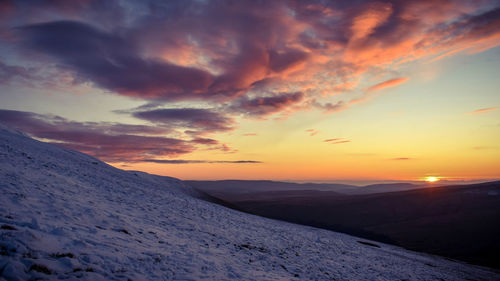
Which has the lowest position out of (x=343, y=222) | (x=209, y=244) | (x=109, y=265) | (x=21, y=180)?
(x=343, y=222)

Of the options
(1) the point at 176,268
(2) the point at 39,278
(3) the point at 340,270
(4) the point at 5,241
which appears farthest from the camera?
(3) the point at 340,270

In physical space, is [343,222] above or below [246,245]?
below

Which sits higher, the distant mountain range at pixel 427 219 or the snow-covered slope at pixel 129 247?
the snow-covered slope at pixel 129 247

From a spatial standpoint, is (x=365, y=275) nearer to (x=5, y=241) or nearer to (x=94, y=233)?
(x=94, y=233)

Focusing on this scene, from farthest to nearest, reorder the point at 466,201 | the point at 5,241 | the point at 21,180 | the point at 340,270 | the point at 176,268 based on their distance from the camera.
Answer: the point at 466,201
the point at 340,270
the point at 21,180
the point at 176,268
the point at 5,241

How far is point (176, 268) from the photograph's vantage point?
8.45 m

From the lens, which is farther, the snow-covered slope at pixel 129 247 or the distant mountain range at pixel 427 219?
the distant mountain range at pixel 427 219

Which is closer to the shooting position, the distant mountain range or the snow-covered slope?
the snow-covered slope

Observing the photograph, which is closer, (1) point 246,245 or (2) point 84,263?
(2) point 84,263

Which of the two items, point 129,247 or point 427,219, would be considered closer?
point 129,247

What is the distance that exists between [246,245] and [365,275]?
818 centimetres

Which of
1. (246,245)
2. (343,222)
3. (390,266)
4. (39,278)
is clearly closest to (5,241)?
(39,278)

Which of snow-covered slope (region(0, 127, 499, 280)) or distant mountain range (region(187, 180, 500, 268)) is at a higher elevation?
snow-covered slope (region(0, 127, 499, 280))

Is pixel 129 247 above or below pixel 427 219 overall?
above
